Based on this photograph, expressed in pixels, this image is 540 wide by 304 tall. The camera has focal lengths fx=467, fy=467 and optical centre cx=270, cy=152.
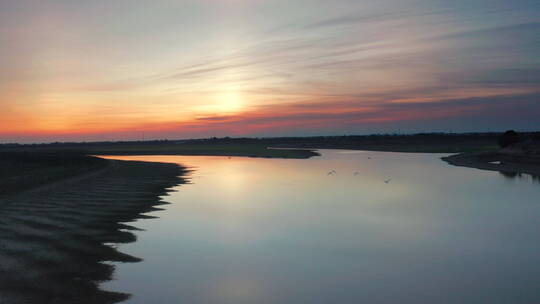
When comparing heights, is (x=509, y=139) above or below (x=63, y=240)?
above

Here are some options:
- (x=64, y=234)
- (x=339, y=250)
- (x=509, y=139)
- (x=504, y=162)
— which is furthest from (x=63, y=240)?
(x=509, y=139)

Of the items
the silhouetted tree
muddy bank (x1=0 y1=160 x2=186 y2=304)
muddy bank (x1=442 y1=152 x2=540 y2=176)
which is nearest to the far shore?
muddy bank (x1=0 y1=160 x2=186 y2=304)

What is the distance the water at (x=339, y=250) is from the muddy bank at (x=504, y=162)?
23313mm

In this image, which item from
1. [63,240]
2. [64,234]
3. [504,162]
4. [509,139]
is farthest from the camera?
[509,139]

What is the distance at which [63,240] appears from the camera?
17766 millimetres

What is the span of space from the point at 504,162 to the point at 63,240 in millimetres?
62263

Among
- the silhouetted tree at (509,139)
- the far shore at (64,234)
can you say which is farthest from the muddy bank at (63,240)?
the silhouetted tree at (509,139)

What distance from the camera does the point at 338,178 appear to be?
48156 millimetres

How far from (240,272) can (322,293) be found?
3.14 m

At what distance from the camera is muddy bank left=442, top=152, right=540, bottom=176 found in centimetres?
5470

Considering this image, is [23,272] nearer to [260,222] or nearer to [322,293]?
[322,293]

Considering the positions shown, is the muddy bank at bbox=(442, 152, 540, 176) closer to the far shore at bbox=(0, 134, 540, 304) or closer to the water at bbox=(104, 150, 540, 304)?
the water at bbox=(104, 150, 540, 304)

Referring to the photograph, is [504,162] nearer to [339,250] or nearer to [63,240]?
[339,250]

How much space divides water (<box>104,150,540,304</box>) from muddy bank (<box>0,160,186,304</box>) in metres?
0.97
